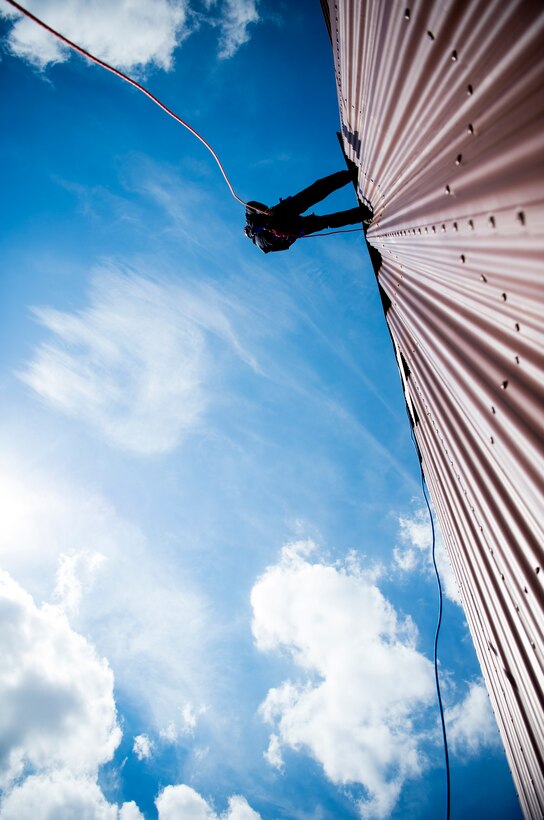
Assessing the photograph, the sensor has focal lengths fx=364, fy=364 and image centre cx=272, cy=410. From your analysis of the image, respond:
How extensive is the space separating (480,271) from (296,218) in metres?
3.64

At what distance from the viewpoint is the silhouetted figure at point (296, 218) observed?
4430mm

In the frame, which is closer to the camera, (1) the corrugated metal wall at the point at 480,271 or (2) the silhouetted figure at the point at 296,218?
(1) the corrugated metal wall at the point at 480,271

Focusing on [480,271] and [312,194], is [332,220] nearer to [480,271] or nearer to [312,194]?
[312,194]

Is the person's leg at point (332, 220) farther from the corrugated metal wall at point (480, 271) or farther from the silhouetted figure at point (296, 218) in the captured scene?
the corrugated metal wall at point (480, 271)

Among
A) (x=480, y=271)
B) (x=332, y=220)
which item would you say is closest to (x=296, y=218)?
(x=332, y=220)

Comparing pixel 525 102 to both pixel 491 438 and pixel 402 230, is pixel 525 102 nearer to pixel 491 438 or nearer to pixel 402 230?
pixel 491 438

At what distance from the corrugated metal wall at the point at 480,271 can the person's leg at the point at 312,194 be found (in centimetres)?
149

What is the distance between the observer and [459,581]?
3.37 m

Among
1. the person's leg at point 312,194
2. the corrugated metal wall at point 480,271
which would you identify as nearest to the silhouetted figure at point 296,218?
the person's leg at point 312,194

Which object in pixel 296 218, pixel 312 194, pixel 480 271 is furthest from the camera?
pixel 312 194

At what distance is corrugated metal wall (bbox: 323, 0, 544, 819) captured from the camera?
1.02 metres

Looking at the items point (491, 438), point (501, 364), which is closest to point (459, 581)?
point (491, 438)

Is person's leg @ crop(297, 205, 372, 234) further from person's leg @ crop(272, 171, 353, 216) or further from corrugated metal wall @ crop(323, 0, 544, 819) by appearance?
corrugated metal wall @ crop(323, 0, 544, 819)

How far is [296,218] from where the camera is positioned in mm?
4480
